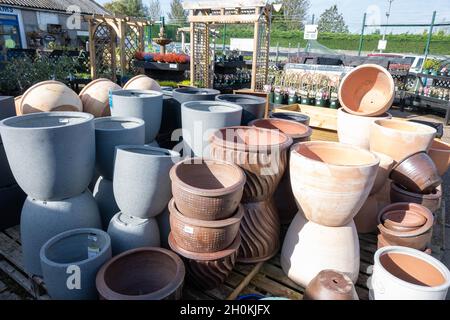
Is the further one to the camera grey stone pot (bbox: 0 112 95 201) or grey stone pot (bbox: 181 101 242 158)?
grey stone pot (bbox: 181 101 242 158)

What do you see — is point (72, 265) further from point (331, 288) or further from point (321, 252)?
point (321, 252)

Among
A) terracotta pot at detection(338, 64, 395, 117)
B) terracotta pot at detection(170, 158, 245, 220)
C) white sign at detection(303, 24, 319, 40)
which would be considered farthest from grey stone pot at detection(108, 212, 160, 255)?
white sign at detection(303, 24, 319, 40)

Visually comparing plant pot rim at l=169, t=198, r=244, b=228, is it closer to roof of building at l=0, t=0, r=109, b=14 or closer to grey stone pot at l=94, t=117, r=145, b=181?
grey stone pot at l=94, t=117, r=145, b=181

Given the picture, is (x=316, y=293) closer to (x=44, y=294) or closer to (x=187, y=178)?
(x=187, y=178)

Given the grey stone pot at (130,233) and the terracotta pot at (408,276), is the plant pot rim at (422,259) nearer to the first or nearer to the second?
the terracotta pot at (408,276)

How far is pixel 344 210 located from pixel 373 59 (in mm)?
10378

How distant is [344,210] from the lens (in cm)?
178

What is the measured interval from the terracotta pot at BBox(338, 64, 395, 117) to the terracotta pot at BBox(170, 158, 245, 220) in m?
1.57

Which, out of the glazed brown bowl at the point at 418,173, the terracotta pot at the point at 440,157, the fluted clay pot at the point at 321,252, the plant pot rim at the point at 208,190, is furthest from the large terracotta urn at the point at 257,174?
the terracotta pot at the point at 440,157

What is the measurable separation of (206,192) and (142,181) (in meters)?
0.46

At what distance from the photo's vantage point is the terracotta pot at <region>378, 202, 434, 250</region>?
1.99m

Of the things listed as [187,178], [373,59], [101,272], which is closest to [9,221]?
[101,272]

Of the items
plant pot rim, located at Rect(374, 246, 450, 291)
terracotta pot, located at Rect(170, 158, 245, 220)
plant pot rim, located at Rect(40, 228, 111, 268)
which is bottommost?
plant pot rim, located at Rect(374, 246, 450, 291)

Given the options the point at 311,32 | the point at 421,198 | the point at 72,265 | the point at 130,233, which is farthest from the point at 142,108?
the point at 311,32
